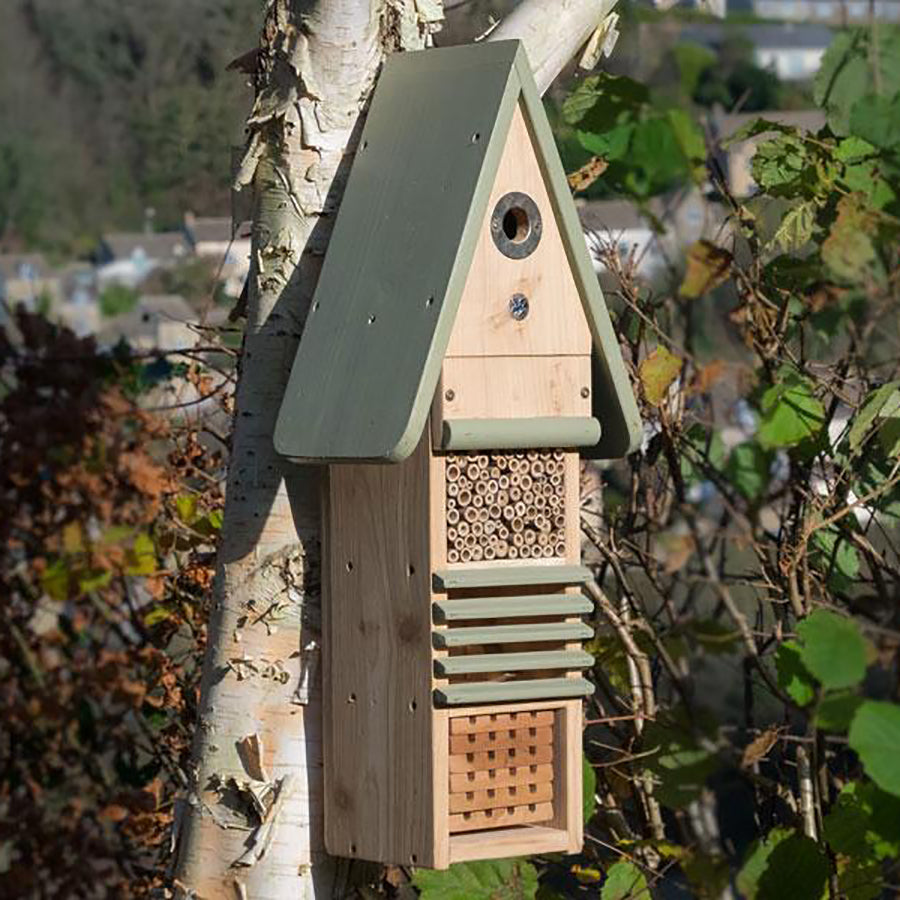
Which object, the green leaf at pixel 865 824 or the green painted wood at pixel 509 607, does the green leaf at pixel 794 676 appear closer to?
the green leaf at pixel 865 824

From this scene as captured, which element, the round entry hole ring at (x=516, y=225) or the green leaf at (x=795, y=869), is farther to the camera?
the round entry hole ring at (x=516, y=225)

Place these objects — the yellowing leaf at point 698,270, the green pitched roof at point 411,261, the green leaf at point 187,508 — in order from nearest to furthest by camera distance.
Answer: the yellowing leaf at point 698,270 < the green pitched roof at point 411,261 < the green leaf at point 187,508

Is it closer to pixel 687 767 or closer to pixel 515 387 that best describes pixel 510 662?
pixel 515 387

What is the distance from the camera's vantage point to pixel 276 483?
9.85 ft

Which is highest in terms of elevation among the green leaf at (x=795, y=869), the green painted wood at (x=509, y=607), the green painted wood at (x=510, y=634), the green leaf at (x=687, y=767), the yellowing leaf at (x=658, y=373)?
the yellowing leaf at (x=658, y=373)

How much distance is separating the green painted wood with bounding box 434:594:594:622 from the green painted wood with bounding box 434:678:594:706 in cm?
10

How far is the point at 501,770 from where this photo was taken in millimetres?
2896

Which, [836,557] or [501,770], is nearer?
[501,770]

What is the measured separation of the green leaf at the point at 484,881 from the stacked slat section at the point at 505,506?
557 mm

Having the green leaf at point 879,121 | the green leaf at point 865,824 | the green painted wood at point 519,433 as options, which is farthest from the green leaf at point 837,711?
the green painted wood at point 519,433

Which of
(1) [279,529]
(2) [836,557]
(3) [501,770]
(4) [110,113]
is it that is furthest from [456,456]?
(4) [110,113]

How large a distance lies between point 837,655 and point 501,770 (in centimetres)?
108

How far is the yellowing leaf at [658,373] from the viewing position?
3.34 meters

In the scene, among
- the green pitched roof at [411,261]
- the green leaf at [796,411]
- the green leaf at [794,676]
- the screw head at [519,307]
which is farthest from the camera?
the green leaf at [796,411]
